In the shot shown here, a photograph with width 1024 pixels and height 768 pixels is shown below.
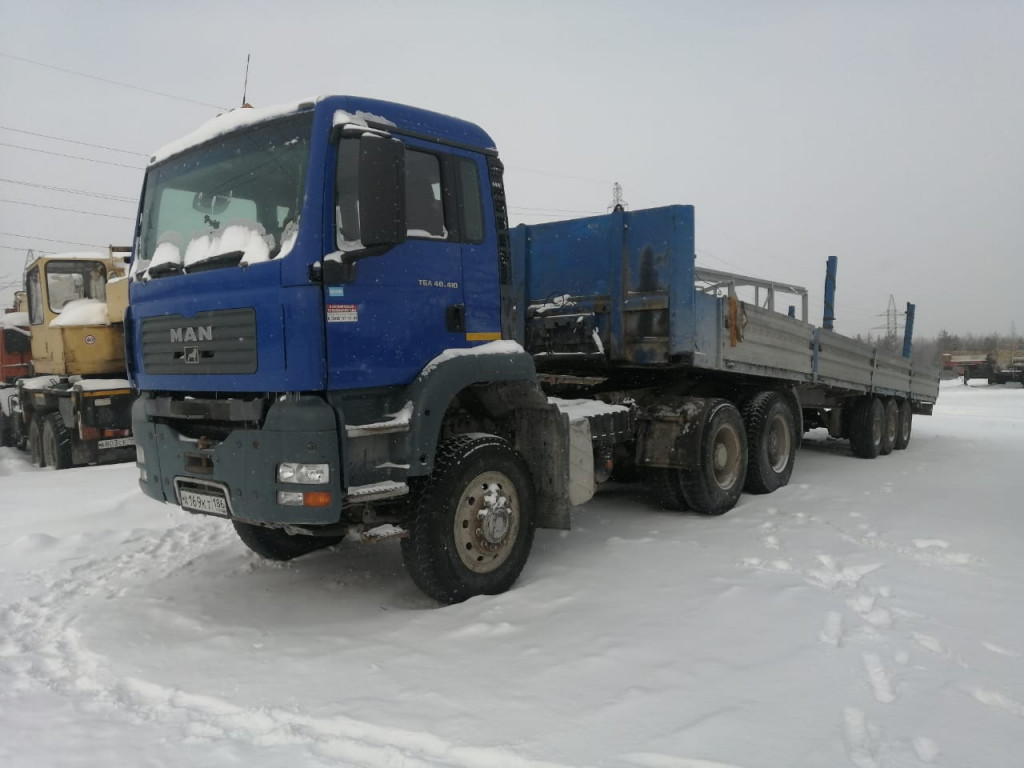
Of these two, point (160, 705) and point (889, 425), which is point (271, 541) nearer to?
point (160, 705)

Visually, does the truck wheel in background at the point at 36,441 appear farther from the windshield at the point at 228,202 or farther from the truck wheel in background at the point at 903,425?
the truck wheel in background at the point at 903,425

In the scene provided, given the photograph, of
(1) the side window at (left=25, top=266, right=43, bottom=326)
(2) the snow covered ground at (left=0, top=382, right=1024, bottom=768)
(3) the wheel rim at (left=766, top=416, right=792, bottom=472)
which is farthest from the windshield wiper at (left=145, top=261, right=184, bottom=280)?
(1) the side window at (left=25, top=266, right=43, bottom=326)

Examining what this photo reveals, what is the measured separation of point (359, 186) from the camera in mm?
3771

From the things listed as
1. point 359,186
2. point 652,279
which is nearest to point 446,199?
point 359,186

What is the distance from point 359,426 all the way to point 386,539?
669mm

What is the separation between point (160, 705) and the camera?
3141 millimetres

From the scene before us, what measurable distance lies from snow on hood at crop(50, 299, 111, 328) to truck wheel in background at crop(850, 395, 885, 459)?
11.3 metres

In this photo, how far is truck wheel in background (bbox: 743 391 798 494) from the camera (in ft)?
24.6

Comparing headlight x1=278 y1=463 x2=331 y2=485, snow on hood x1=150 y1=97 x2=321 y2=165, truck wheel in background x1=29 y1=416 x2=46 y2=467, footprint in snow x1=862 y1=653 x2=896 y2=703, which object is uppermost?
snow on hood x1=150 y1=97 x2=321 y2=165

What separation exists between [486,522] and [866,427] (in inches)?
320

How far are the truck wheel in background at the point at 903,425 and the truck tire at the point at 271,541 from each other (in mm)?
10093

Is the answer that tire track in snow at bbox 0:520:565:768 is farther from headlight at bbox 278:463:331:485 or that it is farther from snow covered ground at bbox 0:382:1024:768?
headlight at bbox 278:463:331:485

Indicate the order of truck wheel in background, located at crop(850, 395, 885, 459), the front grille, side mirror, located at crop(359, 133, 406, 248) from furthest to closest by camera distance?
truck wheel in background, located at crop(850, 395, 885, 459) < the front grille < side mirror, located at crop(359, 133, 406, 248)

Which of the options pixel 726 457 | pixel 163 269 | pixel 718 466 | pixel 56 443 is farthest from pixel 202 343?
pixel 56 443
